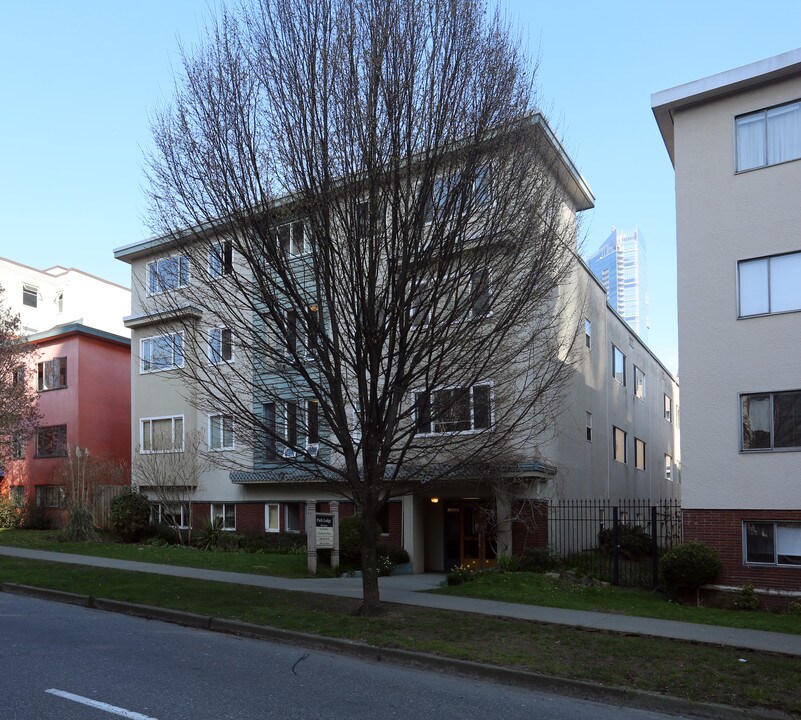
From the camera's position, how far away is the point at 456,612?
12.2 m

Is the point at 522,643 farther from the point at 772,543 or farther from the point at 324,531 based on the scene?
the point at 324,531

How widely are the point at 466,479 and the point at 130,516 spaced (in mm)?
13993

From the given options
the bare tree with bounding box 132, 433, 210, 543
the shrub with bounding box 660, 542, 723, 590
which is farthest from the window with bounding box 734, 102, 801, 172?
the bare tree with bounding box 132, 433, 210, 543

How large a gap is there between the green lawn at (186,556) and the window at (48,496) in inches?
229

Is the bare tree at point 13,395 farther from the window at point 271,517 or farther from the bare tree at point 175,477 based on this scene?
the window at point 271,517

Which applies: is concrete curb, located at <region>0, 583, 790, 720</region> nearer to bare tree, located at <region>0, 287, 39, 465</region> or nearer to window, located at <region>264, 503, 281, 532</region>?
window, located at <region>264, 503, 281, 532</region>

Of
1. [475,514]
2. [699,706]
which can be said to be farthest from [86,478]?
[699,706]

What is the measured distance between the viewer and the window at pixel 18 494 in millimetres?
34228

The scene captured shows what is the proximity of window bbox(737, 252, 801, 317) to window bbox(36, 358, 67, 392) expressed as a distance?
2657 cm

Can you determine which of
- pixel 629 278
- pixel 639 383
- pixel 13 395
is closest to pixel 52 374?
pixel 13 395

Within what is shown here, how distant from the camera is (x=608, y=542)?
22.4 meters

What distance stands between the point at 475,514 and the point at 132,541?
11.7 metres

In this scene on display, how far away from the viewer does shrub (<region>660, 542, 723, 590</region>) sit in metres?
15.2

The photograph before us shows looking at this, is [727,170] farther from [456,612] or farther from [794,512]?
[456,612]
